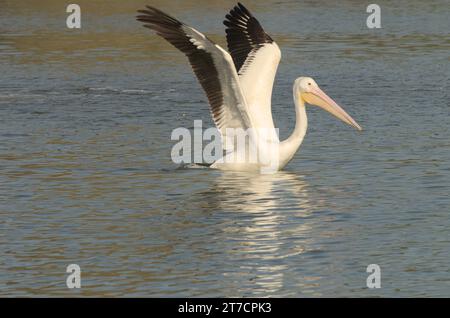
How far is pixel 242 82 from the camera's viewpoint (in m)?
12.3

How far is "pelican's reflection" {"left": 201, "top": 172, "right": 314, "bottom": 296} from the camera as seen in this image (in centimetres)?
838

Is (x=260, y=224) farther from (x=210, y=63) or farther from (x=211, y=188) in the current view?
(x=210, y=63)

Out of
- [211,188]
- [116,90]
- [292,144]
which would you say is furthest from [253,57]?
[116,90]

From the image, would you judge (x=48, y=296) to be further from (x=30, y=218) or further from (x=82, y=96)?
(x=82, y=96)

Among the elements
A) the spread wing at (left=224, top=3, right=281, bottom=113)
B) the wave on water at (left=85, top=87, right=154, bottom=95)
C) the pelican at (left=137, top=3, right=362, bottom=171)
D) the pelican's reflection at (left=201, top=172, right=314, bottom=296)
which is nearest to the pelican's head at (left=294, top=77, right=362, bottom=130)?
the pelican at (left=137, top=3, right=362, bottom=171)

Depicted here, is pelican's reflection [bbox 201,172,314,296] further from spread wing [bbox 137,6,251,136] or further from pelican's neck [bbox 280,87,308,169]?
spread wing [bbox 137,6,251,136]

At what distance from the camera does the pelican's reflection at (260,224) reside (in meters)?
8.38

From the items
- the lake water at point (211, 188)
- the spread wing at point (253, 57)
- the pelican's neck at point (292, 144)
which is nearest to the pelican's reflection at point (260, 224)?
the lake water at point (211, 188)

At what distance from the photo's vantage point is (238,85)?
1127cm

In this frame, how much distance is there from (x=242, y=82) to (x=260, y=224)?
280 centimetres

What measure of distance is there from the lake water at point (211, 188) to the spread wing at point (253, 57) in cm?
79
